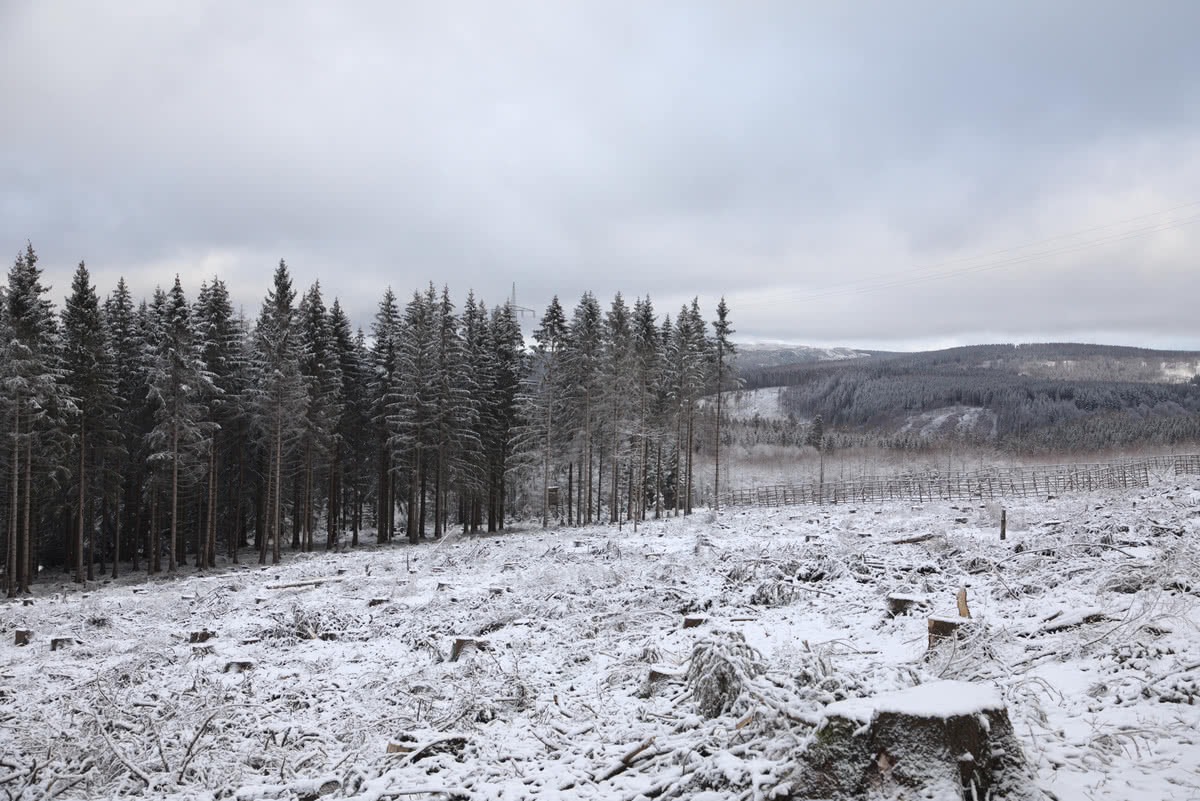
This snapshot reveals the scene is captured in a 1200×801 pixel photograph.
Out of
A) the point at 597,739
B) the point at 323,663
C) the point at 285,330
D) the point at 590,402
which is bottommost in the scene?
the point at 323,663

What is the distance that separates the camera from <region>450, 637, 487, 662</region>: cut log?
34.1ft

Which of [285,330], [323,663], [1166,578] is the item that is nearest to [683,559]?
[323,663]

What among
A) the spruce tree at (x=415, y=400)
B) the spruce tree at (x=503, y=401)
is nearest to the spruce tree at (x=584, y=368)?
the spruce tree at (x=503, y=401)

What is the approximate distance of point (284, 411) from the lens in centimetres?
3116

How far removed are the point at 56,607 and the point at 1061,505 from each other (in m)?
36.2

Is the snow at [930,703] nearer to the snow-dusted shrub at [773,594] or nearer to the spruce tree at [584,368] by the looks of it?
the snow-dusted shrub at [773,594]

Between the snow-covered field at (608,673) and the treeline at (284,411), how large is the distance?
44.3 feet

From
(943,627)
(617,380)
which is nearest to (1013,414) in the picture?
(617,380)

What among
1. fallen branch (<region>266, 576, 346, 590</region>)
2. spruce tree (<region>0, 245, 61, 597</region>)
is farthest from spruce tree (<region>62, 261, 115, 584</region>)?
fallen branch (<region>266, 576, 346, 590</region>)

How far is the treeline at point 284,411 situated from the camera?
90.2ft

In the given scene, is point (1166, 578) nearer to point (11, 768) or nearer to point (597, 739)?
point (597, 739)

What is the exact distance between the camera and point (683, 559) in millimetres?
19000

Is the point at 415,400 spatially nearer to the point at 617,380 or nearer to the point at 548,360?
the point at 548,360

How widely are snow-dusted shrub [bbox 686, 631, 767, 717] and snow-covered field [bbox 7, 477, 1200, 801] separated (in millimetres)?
33
